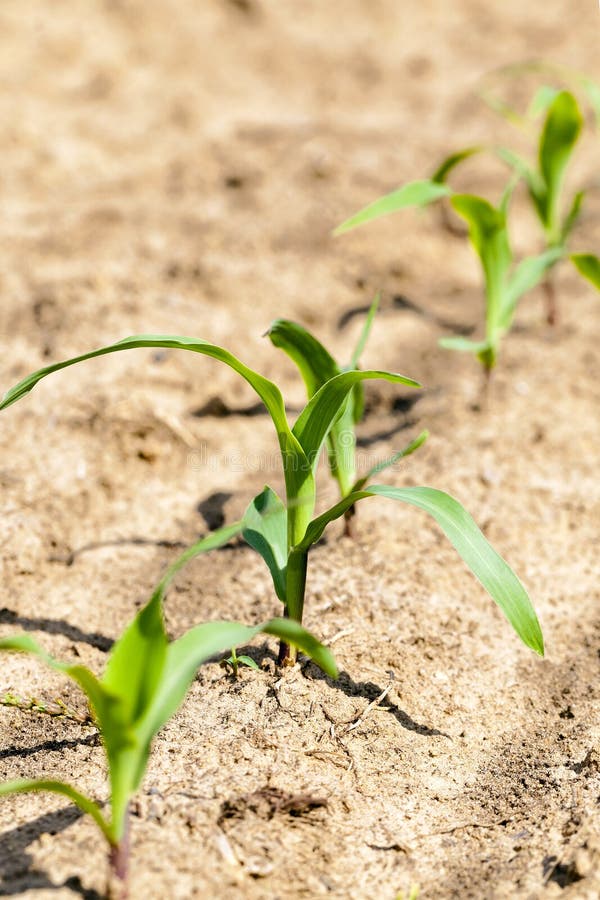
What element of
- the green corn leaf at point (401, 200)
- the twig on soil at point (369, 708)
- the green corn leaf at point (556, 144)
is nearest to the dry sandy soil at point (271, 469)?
the twig on soil at point (369, 708)

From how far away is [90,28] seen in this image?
353 cm

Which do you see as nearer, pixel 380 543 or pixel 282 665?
pixel 282 665

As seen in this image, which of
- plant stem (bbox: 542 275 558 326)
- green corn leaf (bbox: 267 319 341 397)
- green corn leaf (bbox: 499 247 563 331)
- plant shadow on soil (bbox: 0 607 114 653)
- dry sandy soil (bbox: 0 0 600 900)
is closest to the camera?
dry sandy soil (bbox: 0 0 600 900)

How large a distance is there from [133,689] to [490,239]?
1361 mm

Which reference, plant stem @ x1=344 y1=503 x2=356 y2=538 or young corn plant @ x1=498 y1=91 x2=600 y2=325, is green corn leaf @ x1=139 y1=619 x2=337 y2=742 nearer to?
plant stem @ x1=344 y1=503 x2=356 y2=538

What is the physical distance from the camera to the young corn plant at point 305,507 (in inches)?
46.3

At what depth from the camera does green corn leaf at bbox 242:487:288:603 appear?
4.24 feet

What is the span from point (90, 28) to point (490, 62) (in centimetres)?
178

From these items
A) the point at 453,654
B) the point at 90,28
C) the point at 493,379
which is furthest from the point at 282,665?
the point at 90,28

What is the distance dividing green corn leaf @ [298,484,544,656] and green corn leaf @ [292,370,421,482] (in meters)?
0.11

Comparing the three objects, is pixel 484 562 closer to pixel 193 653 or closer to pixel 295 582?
pixel 295 582

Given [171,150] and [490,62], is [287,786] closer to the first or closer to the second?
[171,150]

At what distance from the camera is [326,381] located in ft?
4.45

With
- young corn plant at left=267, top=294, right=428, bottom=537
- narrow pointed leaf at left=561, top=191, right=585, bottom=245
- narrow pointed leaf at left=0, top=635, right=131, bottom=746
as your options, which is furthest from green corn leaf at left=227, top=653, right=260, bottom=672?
narrow pointed leaf at left=561, top=191, right=585, bottom=245
